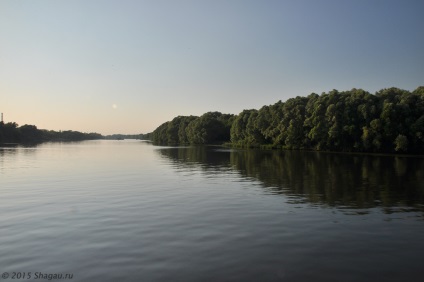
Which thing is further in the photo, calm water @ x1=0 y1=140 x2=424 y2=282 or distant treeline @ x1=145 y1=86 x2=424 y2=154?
distant treeline @ x1=145 y1=86 x2=424 y2=154

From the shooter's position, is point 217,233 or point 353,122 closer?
point 217,233

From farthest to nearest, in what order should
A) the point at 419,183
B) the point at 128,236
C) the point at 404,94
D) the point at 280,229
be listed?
the point at 404,94, the point at 419,183, the point at 280,229, the point at 128,236

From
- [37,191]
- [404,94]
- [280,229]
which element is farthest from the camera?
[404,94]

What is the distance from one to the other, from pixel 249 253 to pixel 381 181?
28069 mm

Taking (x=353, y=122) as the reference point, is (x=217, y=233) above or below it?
below

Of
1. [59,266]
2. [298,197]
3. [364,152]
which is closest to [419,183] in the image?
[298,197]

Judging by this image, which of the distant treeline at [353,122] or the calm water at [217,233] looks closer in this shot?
the calm water at [217,233]

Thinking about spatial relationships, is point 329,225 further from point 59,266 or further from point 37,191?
point 37,191

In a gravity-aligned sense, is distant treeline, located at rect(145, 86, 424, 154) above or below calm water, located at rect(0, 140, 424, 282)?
above

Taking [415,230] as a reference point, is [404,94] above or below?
above

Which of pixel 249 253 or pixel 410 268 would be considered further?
pixel 249 253

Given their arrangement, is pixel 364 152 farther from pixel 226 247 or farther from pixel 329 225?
pixel 226 247

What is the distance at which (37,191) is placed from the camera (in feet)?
104

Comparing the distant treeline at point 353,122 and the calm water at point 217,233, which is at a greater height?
the distant treeline at point 353,122
